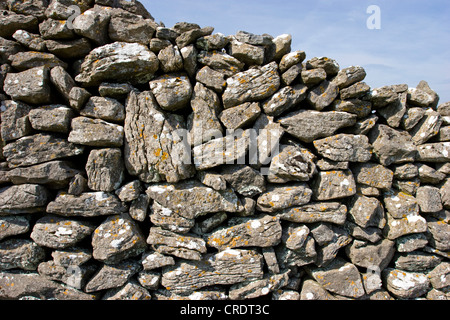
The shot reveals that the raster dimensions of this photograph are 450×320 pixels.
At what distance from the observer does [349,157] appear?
4988 millimetres

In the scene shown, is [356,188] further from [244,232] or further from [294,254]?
[244,232]

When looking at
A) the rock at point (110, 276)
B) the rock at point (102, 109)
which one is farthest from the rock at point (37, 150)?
the rock at point (110, 276)

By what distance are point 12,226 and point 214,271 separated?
3.94 meters

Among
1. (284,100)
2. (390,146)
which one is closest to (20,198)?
(284,100)

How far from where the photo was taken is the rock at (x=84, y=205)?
14.4 ft

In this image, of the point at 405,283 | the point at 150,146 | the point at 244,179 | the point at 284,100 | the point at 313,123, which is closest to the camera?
the point at 150,146

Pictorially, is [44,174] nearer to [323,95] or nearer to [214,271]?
[214,271]

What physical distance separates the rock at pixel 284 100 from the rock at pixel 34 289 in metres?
5.11

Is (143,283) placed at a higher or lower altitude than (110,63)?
lower

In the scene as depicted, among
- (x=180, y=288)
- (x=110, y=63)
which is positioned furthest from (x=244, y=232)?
(x=110, y=63)

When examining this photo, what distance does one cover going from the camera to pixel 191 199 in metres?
4.57

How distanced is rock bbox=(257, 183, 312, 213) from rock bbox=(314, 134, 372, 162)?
Result: 2.86 ft

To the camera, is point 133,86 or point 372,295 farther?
point 372,295

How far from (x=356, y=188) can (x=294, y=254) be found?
2.04m
